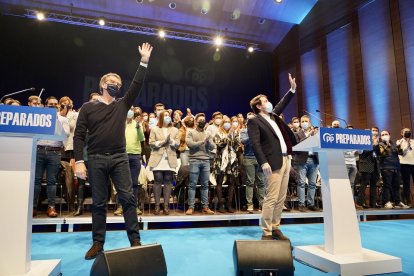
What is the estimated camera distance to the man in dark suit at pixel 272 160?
310 cm

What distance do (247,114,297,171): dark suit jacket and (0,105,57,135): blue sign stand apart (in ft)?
6.20

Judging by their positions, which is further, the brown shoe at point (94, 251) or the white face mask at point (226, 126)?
the white face mask at point (226, 126)

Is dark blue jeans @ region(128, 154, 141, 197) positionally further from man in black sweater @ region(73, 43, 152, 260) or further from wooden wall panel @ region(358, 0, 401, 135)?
wooden wall panel @ region(358, 0, 401, 135)

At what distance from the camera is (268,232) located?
3105mm

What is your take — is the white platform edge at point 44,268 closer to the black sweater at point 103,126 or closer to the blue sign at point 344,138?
the black sweater at point 103,126

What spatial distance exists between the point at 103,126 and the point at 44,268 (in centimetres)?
118

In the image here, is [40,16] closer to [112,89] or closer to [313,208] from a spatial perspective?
[112,89]

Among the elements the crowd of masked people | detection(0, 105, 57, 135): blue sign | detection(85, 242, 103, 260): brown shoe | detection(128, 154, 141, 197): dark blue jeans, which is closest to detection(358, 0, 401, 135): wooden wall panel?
the crowd of masked people

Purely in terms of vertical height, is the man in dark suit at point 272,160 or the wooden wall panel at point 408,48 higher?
the wooden wall panel at point 408,48

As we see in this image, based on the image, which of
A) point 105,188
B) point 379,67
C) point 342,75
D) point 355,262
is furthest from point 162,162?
point 342,75

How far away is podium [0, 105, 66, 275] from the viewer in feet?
6.72

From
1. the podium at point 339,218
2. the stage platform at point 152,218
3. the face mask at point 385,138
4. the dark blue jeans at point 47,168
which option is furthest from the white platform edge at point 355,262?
the face mask at point 385,138

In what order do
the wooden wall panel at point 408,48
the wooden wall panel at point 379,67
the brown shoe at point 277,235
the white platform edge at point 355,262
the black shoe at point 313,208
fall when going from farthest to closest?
the wooden wall panel at point 379,67 → the wooden wall panel at point 408,48 → the black shoe at point 313,208 → the brown shoe at point 277,235 → the white platform edge at point 355,262

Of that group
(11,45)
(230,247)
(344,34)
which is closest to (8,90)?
(11,45)
